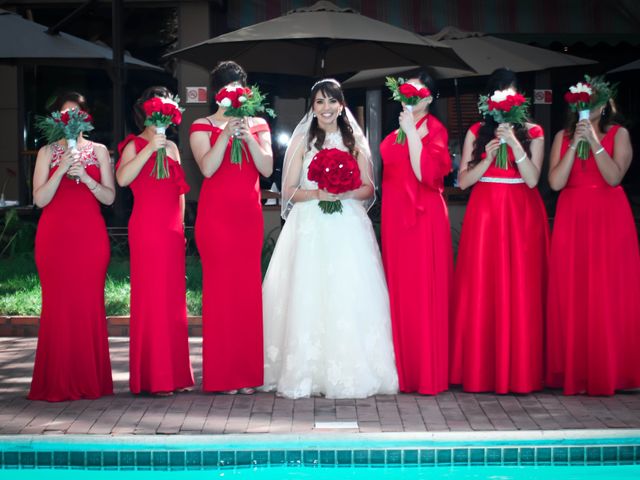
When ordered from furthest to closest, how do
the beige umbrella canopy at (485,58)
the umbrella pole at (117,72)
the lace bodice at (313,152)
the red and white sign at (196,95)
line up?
1. the red and white sign at (196,95)
2. the umbrella pole at (117,72)
3. the beige umbrella canopy at (485,58)
4. the lace bodice at (313,152)

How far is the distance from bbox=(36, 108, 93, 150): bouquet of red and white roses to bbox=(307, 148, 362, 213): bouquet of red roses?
144 centimetres

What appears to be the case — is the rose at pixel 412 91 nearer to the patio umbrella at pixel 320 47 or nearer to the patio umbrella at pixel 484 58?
the patio umbrella at pixel 320 47

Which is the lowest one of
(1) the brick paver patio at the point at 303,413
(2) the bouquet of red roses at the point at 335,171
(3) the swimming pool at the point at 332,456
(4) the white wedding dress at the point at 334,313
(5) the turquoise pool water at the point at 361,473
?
(5) the turquoise pool water at the point at 361,473

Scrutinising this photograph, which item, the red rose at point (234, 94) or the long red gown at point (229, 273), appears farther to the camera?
the long red gown at point (229, 273)

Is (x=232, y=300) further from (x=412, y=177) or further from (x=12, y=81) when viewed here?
(x=12, y=81)

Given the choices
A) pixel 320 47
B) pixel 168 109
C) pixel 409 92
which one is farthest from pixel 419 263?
pixel 320 47

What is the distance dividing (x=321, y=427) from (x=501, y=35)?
10628 mm

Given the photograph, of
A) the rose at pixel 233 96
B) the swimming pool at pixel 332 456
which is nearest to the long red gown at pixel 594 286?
the swimming pool at pixel 332 456

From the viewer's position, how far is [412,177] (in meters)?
6.97

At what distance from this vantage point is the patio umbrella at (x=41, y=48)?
12031 millimetres

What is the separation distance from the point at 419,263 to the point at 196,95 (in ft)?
28.3

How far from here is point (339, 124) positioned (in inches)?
283

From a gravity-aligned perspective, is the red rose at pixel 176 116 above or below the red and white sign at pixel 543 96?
below

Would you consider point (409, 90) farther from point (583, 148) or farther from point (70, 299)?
point (70, 299)
